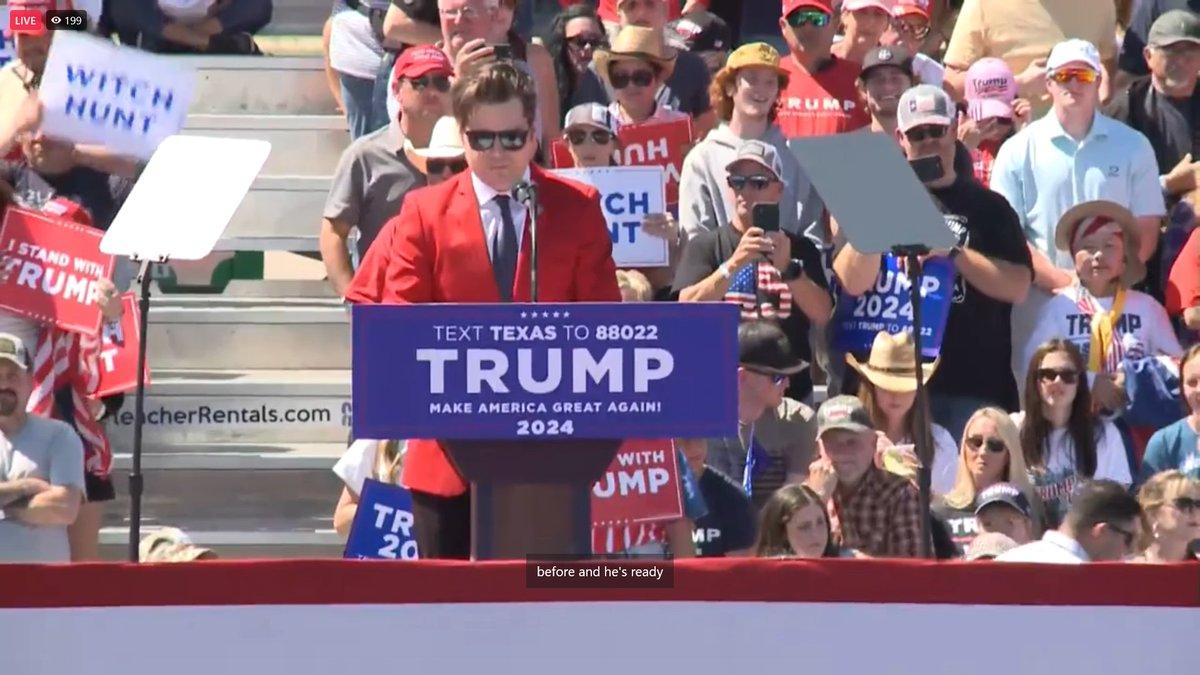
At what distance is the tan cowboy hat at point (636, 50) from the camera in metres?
9.52

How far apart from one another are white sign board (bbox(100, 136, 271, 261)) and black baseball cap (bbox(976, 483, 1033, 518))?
2.56 meters

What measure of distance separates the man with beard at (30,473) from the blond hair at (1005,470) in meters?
2.70

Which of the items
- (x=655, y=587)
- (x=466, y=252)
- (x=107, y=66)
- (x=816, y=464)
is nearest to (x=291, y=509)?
(x=107, y=66)

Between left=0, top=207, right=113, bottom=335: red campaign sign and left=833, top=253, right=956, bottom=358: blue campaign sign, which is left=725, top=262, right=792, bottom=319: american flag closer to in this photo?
left=833, top=253, right=956, bottom=358: blue campaign sign

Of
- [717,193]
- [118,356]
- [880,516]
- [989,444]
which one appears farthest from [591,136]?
[880,516]

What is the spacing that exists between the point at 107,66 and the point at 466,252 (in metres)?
3.22

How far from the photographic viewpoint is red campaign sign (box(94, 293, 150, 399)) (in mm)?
8273

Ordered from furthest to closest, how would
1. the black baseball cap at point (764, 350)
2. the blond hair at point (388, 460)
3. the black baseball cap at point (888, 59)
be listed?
the black baseball cap at point (888, 59) < the black baseball cap at point (764, 350) < the blond hair at point (388, 460)

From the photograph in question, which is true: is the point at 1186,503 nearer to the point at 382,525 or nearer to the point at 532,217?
the point at 382,525

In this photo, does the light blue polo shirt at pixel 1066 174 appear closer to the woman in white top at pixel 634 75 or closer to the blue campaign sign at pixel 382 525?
the woman in white top at pixel 634 75

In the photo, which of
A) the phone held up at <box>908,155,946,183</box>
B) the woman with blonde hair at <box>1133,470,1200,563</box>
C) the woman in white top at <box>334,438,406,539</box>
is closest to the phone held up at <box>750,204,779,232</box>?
the woman in white top at <box>334,438,406,539</box>

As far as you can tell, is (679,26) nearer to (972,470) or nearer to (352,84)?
(352,84)

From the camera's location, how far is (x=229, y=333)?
980cm

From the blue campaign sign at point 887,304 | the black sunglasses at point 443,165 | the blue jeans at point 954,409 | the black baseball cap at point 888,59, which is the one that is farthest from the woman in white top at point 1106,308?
the black sunglasses at point 443,165
